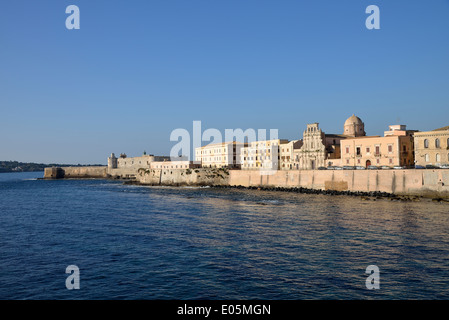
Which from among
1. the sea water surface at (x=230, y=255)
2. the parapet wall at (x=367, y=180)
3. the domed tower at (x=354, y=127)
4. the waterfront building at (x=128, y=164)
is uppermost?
the domed tower at (x=354, y=127)

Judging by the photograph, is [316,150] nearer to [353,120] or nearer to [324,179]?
[324,179]

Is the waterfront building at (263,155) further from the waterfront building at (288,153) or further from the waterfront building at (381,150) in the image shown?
the waterfront building at (381,150)

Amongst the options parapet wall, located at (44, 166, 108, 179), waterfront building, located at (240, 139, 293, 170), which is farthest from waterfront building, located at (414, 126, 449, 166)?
parapet wall, located at (44, 166, 108, 179)

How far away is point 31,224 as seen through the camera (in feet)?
119

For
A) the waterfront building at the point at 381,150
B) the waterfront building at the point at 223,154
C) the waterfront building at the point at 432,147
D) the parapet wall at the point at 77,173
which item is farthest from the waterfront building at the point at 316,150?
the parapet wall at the point at 77,173

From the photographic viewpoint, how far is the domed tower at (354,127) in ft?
292

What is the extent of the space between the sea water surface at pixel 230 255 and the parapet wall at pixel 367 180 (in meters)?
14.6

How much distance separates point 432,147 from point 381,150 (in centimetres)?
921

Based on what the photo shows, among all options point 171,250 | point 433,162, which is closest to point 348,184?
point 433,162

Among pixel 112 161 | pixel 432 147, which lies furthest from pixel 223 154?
pixel 112 161
